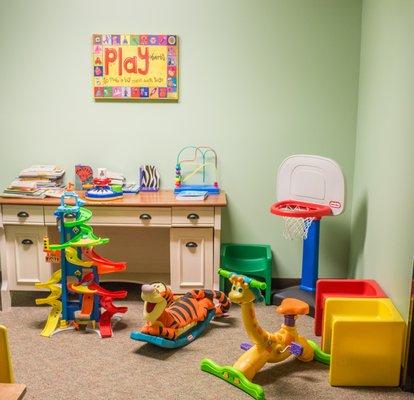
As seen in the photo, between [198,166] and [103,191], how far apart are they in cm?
68

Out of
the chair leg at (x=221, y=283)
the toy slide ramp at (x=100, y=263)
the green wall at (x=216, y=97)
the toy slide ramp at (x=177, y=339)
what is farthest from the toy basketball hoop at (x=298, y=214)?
the toy slide ramp at (x=100, y=263)

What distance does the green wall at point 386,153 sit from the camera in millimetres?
Result: 2557

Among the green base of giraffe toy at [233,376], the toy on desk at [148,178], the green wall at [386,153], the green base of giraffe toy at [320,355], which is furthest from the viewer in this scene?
the toy on desk at [148,178]

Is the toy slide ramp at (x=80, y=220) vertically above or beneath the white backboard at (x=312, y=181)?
beneath

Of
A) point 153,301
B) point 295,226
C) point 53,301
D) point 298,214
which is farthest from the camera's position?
point 295,226

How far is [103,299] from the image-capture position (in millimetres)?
3076

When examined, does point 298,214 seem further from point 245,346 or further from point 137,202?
point 137,202

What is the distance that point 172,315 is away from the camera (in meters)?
2.84

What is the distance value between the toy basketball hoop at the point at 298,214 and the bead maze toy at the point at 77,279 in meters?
1.01

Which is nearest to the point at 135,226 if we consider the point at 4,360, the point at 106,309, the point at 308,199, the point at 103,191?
the point at 103,191

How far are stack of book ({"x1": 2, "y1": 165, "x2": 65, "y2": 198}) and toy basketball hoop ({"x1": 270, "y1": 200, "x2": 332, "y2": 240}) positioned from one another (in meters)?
1.45

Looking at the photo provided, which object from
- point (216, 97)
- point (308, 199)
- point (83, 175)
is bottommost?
point (308, 199)

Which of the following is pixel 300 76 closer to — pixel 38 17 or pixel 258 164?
pixel 258 164

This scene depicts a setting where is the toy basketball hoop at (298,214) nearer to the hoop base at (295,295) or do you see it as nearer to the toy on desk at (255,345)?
the hoop base at (295,295)
